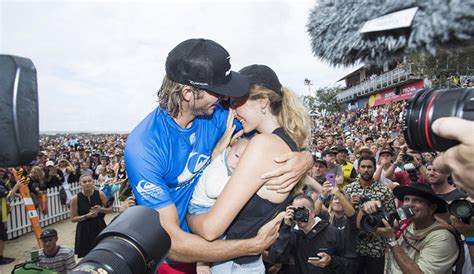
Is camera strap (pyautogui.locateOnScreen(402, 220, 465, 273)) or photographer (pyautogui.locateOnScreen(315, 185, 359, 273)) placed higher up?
camera strap (pyautogui.locateOnScreen(402, 220, 465, 273))

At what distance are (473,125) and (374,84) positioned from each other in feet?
132

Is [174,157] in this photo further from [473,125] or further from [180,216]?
[473,125]

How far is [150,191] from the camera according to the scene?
199cm

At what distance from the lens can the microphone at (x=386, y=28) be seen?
89 cm

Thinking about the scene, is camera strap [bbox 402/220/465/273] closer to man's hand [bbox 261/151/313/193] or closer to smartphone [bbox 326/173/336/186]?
man's hand [bbox 261/151/313/193]

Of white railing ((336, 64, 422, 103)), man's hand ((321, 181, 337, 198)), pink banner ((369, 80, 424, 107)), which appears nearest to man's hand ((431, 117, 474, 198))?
man's hand ((321, 181, 337, 198))

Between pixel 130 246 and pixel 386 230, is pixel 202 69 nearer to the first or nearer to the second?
pixel 130 246

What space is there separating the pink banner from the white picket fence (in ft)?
84.3

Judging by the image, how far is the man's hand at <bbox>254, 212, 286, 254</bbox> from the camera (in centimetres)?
198

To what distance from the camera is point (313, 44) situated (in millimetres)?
1139

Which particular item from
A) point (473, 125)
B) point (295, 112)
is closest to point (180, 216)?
point (295, 112)

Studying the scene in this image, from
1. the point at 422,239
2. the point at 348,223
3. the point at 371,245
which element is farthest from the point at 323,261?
the point at 371,245

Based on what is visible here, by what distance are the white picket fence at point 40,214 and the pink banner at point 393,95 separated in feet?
84.3

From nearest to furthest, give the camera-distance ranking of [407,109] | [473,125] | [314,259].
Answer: [473,125]
[407,109]
[314,259]
